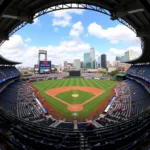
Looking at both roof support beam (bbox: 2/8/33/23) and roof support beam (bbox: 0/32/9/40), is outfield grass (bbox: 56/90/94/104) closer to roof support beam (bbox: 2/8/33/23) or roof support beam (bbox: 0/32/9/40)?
roof support beam (bbox: 0/32/9/40)

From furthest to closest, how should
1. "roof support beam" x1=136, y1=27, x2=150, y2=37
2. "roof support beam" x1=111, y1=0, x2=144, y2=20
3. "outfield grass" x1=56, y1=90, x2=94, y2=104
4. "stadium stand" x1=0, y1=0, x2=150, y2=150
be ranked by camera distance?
"outfield grass" x1=56, y1=90, x2=94, y2=104 → "roof support beam" x1=136, y1=27, x2=150, y2=37 → "roof support beam" x1=111, y1=0, x2=144, y2=20 → "stadium stand" x1=0, y1=0, x2=150, y2=150

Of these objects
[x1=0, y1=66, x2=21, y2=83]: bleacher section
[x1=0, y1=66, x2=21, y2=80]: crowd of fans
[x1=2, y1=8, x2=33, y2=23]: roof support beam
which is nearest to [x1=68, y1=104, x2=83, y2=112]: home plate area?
[x1=0, y1=66, x2=21, y2=83]: bleacher section

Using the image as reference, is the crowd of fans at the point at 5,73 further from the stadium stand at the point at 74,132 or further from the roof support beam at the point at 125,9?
the roof support beam at the point at 125,9

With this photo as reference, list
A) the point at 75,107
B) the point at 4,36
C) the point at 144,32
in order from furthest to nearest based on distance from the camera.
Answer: the point at 75,107
the point at 4,36
the point at 144,32

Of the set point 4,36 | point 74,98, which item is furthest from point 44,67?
point 4,36

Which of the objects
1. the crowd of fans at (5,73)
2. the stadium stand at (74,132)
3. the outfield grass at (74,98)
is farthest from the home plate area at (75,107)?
the crowd of fans at (5,73)

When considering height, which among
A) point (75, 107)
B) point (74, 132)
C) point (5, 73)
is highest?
point (5, 73)

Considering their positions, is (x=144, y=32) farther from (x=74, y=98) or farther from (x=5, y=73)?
(x=5, y=73)

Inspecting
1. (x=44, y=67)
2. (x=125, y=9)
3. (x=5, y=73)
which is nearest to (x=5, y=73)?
(x=5, y=73)

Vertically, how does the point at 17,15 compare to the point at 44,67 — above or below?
above

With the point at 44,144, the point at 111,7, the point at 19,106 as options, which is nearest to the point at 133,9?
the point at 111,7

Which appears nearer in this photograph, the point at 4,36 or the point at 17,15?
the point at 17,15

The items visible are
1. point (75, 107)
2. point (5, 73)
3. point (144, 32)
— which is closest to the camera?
point (144, 32)
